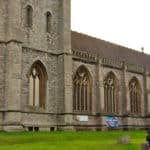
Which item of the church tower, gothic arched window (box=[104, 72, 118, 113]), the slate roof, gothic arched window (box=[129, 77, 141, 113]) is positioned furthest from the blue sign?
the church tower

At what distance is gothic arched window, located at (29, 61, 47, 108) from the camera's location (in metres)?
38.0

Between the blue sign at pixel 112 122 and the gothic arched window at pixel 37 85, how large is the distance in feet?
33.4

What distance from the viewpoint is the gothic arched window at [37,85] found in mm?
37969

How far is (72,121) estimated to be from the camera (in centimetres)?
3984

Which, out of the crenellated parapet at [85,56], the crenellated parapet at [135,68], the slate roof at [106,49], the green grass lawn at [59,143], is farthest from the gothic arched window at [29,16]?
the crenellated parapet at [135,68]

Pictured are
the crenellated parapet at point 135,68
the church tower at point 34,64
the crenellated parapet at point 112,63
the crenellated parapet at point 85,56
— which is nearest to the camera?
the church tower at point 34,64

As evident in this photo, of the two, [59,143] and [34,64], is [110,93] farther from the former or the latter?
[59,143]

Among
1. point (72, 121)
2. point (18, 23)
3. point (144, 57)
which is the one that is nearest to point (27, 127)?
point (72, 121)

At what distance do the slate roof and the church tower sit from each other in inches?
218

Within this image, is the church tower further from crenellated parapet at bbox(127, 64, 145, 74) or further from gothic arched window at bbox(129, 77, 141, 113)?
gothic arched window at bbox(129, 77, 141, 113)

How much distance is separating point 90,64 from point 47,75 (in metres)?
7.16

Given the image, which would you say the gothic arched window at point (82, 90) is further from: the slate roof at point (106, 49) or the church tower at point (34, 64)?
the church tower at point (34, 64)

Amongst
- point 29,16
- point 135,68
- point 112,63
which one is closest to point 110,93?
point 112,63

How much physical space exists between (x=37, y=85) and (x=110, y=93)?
12.2 meters
